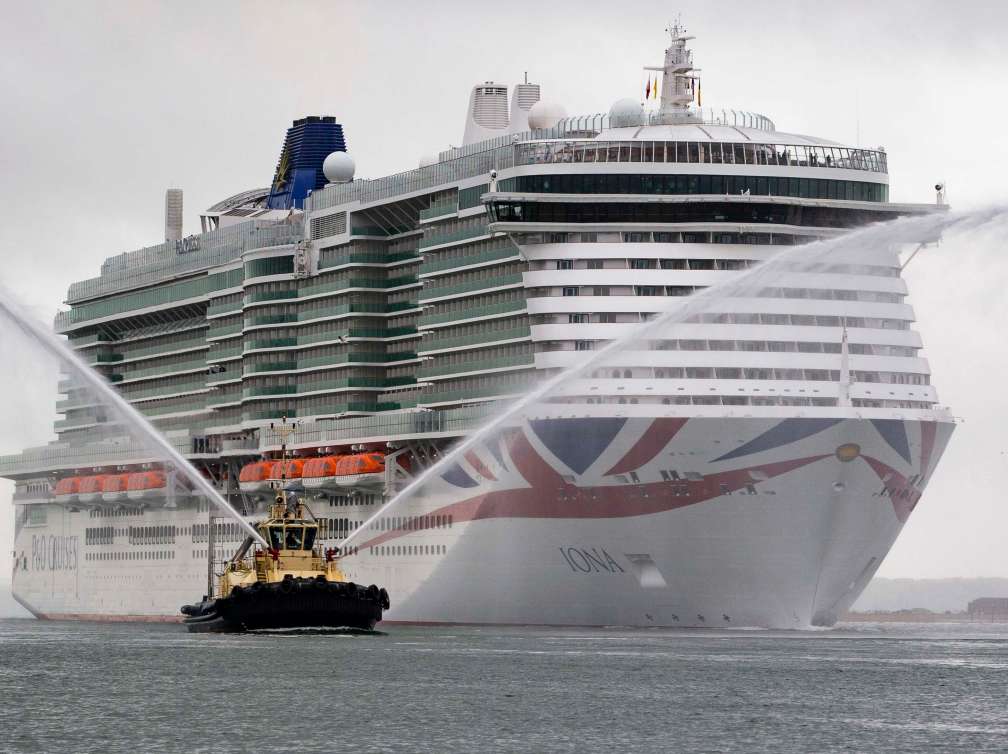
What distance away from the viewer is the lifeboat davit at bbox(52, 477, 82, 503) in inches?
5049

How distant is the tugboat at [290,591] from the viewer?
88375 millimetres

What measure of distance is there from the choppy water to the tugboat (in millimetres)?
1187

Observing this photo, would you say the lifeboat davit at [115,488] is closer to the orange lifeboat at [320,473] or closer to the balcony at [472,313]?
the orange lifeboat at [320,473]

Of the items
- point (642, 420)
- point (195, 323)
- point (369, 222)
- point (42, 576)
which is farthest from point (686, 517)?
point (42, 576)

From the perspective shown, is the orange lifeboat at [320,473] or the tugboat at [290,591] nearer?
the tugboat at [290,591]

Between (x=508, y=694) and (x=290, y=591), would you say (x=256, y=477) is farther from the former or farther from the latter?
(x=508, y=694)

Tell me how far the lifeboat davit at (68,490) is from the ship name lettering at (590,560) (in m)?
46.5

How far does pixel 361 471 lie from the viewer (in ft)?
334

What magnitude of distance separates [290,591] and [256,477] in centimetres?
2288

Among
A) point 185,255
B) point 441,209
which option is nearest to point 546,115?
point 441,209

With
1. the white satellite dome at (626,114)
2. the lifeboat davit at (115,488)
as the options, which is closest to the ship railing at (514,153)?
the white satellite dome at (626,114)

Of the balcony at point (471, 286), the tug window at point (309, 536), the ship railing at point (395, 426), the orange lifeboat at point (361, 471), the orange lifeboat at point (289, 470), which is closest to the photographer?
the tug window at point (309, 536)

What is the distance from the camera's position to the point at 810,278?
Result: 87000mm

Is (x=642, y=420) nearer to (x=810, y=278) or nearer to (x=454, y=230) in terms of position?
(x=810, y=278)
